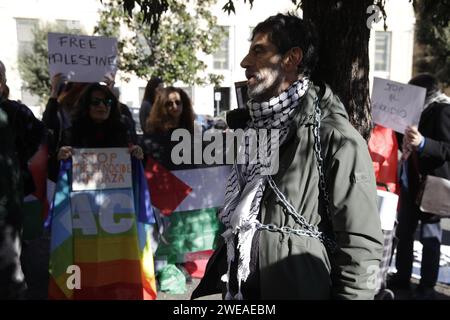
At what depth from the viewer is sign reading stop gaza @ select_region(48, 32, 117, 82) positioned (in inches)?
152

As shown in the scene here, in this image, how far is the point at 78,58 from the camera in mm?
3857

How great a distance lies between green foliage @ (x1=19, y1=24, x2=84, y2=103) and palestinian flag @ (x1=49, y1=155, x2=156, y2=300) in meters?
22.0

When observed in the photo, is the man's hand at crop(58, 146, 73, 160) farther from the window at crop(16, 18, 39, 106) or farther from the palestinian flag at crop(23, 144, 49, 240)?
the window at crop(16, 18, 39, 106)

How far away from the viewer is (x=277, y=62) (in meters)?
1.81

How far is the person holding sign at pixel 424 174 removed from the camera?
3.55 metres

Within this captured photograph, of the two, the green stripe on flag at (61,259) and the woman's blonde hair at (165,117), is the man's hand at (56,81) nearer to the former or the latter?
the woman's blonde hair at (165,117)

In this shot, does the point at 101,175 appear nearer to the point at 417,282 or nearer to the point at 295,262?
the point at 295,262

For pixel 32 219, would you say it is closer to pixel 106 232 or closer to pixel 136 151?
pixel 106 232

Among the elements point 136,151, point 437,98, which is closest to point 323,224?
point 136,151

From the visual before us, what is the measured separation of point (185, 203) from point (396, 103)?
7.25 feet
